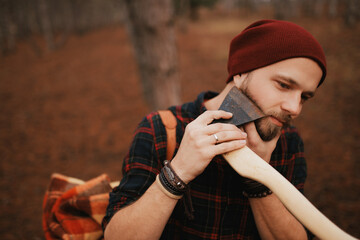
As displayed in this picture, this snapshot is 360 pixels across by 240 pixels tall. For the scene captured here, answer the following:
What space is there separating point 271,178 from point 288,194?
11 centimetres

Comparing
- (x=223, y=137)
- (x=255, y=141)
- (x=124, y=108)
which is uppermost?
(x=223, y=137)

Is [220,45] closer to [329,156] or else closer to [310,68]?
[329,156]

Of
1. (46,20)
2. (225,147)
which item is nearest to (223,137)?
(225,147)

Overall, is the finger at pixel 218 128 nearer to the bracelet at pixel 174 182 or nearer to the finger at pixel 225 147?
the finger at pixel 225 147

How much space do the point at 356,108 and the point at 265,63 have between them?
24.8ft

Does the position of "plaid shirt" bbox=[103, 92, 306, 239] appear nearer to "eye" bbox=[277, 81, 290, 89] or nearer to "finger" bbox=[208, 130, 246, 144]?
"finger" bbox=[208, 130, 246, 144]

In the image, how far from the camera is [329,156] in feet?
17.3

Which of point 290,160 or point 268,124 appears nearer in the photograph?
point 268,124

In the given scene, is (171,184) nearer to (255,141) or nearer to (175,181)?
(175,181)

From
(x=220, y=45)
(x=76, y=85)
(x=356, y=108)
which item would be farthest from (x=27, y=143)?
(x=220, y=45)

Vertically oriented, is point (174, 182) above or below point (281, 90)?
below

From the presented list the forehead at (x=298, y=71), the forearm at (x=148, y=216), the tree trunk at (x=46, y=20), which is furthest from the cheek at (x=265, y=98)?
the tree trunk at (x=46, y=20)

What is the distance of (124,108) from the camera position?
8625mm

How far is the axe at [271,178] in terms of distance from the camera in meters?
1.08
